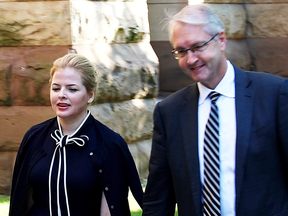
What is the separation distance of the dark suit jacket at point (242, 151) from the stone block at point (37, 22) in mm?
2765

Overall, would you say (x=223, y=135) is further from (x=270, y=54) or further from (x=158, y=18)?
(x=270, y=54)

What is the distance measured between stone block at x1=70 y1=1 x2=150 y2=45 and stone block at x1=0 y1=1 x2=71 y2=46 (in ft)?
0.33

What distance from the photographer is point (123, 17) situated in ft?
22.8

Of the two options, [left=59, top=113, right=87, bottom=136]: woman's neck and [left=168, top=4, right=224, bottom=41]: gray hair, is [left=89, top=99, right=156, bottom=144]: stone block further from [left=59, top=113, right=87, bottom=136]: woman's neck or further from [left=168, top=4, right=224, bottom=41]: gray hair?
[left=168, top=4, right=224, bottom=41]: gray hair

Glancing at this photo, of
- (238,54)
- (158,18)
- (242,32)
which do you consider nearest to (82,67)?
(158,18)

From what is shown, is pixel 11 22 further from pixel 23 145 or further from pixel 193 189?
pixel 193 189

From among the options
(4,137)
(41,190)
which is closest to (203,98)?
(41,190)

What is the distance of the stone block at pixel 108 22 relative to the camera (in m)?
6.23

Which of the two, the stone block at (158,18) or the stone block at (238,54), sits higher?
the stone block at (158,18)

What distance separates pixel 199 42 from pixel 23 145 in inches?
67.1

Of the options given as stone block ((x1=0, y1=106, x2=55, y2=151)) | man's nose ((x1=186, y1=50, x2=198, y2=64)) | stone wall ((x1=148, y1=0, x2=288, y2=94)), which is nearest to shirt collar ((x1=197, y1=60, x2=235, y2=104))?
man's nose ((x1=186, y1=50, x2=198, y2=64))

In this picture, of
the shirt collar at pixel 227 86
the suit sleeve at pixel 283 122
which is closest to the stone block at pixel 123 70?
the shirt collar at pixel 227 86

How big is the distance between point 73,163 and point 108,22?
2869mm

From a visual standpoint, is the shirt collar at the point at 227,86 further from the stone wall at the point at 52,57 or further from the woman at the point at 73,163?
the stone wall at the point at 52,57
